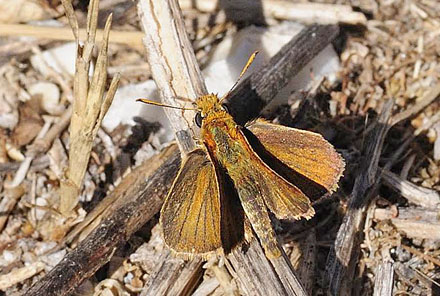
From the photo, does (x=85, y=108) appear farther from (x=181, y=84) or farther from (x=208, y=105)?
(x=208, y=105)

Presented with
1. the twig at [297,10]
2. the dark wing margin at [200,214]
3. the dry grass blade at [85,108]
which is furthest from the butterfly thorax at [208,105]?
the twig at [297,10]

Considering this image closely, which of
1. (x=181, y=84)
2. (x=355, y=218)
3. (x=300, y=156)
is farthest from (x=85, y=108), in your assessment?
(x=355, y=218)

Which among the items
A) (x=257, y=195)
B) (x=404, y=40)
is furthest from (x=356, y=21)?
(x=257, y=195)

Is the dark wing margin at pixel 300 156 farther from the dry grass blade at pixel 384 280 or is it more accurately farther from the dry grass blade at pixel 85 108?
the dry grass blade at pixel 85 108

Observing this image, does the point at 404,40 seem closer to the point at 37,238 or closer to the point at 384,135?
the point at 384,135

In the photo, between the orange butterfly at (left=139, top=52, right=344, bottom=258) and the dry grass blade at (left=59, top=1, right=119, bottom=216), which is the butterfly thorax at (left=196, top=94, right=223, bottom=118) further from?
the dry grass blade at (left=59, top=1, right=119, bottom=216)

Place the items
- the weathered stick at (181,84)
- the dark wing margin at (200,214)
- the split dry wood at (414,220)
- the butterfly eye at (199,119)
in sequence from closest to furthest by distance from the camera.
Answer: the dark wing margin at (200,214) < the weathered stick at (181,84) < the butterfly eye at (199,119) < the split dry wood at (414,220)
